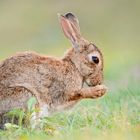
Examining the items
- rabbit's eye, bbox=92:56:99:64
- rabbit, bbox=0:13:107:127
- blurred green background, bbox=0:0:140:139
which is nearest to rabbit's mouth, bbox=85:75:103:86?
rabbit, bbox=0:13:107:127

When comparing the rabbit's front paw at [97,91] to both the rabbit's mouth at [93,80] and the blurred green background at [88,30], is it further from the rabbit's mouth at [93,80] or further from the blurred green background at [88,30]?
the blurred green background at [88,30]

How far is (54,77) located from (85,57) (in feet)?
2.55

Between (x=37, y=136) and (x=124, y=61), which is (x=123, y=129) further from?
(x=124, y=61)

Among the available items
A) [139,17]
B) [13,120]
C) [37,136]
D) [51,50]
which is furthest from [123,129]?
[139,17]

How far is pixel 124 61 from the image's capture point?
18.9m

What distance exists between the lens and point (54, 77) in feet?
34.0

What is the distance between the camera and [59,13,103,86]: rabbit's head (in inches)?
431

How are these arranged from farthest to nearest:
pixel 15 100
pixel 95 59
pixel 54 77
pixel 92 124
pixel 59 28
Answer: pixel 59 28, pixel 95 59, pixel 54 77, pixel 15 100, pixel 92 124

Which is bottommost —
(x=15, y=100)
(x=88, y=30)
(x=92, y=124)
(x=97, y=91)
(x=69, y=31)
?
(x=92, y=124)

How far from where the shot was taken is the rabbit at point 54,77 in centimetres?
986

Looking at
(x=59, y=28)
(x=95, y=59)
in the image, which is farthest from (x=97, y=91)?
(x=59, y=28)

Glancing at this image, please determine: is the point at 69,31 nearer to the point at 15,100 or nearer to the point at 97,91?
the point at 97,91

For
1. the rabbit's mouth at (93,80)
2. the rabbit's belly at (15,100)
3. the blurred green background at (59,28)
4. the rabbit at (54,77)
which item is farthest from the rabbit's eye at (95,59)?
the blurred green background at (59,28)

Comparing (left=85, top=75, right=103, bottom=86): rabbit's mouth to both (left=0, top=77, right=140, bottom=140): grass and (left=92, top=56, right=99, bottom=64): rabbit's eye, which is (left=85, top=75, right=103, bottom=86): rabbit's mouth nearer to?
(left=92, top=56, right=99, bottom=64): rabbit's eye
